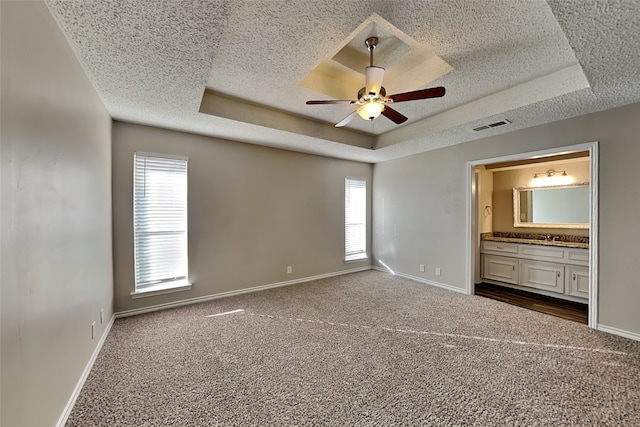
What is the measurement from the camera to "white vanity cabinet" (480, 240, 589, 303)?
365cm

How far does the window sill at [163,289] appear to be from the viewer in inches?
125

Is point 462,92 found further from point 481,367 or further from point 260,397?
point 260,397

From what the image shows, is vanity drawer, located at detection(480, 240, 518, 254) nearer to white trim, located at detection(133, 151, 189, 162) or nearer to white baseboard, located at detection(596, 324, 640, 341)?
white baseboard, located at detection(596, 324, 640, 341)

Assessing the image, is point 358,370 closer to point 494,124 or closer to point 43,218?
point 43,218

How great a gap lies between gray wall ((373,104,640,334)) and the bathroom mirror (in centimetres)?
147

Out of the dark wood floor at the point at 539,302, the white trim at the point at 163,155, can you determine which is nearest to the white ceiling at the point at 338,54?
the white trim at the point at 163,155

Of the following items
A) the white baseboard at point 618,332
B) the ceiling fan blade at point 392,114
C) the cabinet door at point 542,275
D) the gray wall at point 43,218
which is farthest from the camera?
the cabinet door at point 542,275

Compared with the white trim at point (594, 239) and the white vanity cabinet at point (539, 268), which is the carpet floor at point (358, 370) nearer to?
the white trim at point (594, 239)

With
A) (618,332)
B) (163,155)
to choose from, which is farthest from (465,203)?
(163,155)

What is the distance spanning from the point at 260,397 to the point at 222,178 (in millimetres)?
2938

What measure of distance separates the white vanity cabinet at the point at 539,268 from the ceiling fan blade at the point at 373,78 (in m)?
3.87

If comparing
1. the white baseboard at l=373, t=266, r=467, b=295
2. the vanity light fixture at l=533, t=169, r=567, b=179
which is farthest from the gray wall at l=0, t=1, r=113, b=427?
the vanity light fixture at l=533, t=169, r=567, b=179

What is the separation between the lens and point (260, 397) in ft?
5.80

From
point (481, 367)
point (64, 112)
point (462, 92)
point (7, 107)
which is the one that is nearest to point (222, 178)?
point (64, 112)
